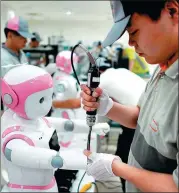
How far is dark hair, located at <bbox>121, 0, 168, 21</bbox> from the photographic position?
695 mm

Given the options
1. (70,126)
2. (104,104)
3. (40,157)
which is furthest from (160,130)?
(70,126)

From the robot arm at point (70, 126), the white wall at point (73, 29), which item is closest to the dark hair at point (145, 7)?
the robot arm at point (70, 126)

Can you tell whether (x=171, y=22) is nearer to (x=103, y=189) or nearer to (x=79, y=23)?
(x=103, y=189)

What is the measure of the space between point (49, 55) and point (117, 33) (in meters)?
4.30

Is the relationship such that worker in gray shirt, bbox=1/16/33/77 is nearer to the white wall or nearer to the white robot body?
the white robot body

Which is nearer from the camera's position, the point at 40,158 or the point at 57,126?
the point at 40,158

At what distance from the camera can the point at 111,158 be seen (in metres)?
0.99

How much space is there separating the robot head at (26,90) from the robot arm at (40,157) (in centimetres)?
19

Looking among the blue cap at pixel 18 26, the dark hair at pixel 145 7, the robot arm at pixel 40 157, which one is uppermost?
the dark hair at pixel 145 7

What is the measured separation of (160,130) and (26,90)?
0.85 metres

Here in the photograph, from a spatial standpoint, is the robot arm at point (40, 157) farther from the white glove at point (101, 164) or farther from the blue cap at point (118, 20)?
the blue cap at point (118, 20)

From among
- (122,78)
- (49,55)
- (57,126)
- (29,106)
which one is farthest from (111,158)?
(49,55)

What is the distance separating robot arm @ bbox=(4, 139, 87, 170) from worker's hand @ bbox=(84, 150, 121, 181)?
219 mm

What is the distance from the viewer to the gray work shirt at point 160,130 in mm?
727
